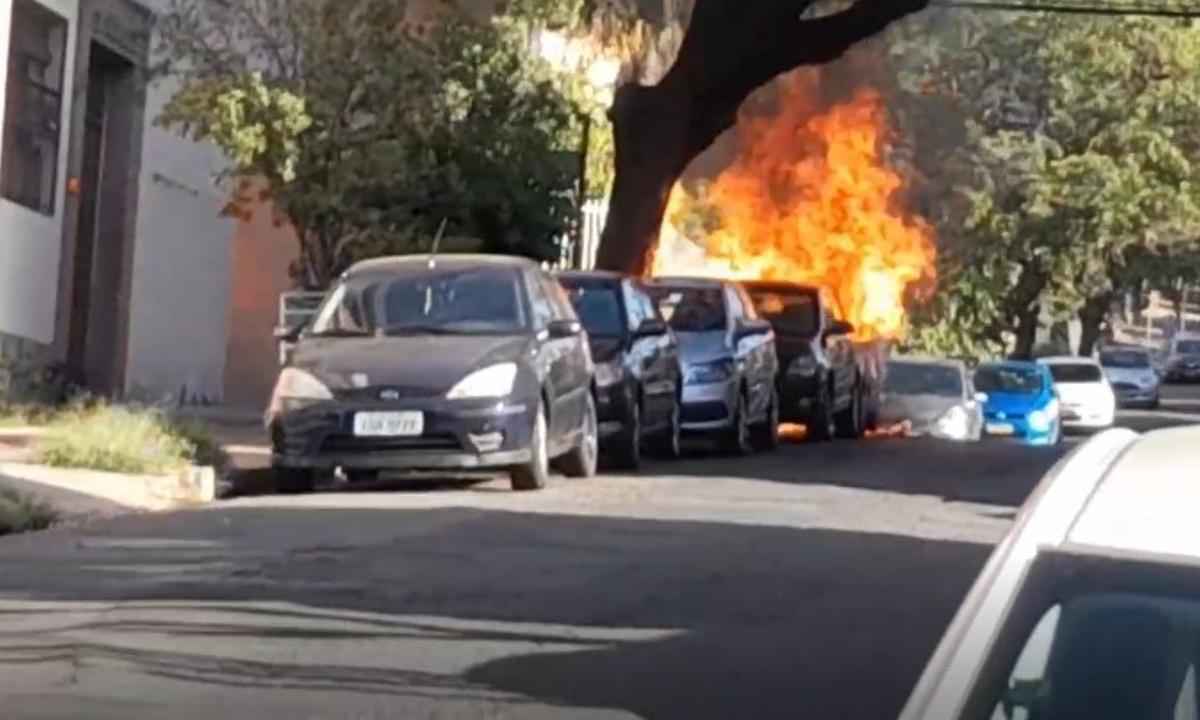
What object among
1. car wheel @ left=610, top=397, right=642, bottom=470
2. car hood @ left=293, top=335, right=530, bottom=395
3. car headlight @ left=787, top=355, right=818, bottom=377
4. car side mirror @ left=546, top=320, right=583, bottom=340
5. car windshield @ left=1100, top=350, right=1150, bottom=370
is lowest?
car wheel @ left=610, top=397, right=642, bottom=470

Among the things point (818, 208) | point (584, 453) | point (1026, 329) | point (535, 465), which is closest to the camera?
point (535, 465)

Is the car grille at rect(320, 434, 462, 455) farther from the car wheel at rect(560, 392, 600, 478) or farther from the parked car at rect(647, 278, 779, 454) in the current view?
the parked car at rect(647, 278, 779, 454)

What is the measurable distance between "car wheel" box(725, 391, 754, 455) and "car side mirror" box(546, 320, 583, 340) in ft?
21.3

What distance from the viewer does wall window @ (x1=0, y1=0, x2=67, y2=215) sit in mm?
26219

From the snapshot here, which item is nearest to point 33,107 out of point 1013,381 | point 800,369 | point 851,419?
point 800,369

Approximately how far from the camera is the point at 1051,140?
58094 millimetres

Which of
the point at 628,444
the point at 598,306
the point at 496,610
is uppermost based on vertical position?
the point at 598,306

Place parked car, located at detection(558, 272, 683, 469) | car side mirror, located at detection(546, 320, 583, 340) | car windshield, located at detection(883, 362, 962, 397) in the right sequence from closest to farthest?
car side mirror, located at detection(546, 320, 583, 340) → parked car, located at detection(558, 272, 683, 469) → car windshield, located at detection(883, 362, 962, 397)

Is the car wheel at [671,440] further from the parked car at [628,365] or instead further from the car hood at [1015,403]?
the car hood at [1015,403]

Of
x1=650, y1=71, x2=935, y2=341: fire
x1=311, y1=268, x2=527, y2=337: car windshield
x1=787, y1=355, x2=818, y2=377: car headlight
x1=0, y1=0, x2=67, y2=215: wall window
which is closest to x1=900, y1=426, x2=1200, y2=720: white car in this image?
x1=311, y1=268, x2=527, y2=337: car windshield

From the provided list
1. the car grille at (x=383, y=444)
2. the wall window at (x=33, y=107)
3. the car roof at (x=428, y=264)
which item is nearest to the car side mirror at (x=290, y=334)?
the car roof at (x=428, y=264)

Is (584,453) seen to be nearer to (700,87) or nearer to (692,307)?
(692,307)

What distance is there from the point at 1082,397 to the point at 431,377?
3394 cm

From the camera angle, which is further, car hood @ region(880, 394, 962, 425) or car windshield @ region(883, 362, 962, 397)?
car windshield @ region(883, 362, 962, 397)
